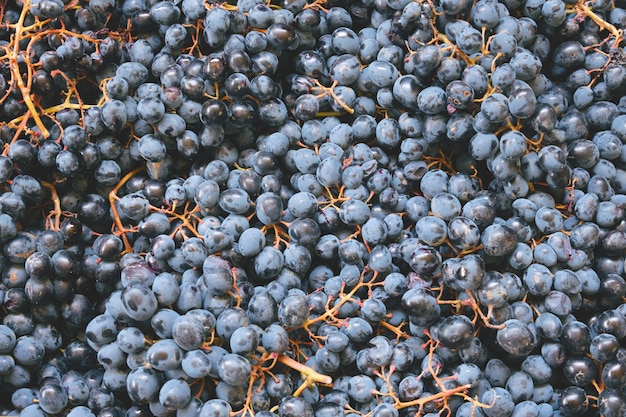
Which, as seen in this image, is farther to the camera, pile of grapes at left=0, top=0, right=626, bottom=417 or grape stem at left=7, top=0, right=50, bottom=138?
grape stem at left=7, top=0, right=50, bottom=138

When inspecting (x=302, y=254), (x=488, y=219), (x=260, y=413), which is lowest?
(x=260, y=413)

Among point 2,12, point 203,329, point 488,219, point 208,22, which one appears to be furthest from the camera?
point 2,12

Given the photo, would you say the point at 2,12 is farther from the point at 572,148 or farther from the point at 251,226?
the point at 572,148

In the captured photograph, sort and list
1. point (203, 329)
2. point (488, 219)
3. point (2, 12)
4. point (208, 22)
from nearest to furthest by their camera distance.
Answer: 1. point (203, 329)
2. point (488, 219)
3. point (208, 22)
4. point (2, 12)

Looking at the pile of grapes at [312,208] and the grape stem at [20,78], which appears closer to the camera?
the pile of grapes at [312,208]

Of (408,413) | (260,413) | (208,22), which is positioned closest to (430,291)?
(408,413)

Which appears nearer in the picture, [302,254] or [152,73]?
[302,254]

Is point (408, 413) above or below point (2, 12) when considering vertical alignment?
below
